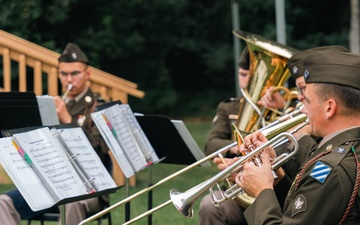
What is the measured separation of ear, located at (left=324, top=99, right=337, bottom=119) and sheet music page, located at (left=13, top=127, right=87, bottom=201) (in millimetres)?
1522

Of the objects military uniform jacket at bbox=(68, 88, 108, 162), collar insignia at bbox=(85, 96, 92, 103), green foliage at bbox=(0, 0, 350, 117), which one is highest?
collar insignia at bbox=(85, 96, 92, 103)

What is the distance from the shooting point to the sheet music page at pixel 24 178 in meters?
4.20

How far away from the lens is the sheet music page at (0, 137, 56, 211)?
13.8 ft

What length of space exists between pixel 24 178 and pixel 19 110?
3.97ft

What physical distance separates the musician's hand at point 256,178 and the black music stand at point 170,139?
176 centimetres

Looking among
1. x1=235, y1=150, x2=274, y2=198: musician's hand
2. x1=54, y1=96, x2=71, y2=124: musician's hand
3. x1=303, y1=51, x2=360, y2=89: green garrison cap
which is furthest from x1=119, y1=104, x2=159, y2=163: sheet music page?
x1=303, y1=51, x2=360, y2=89: green garrison cap

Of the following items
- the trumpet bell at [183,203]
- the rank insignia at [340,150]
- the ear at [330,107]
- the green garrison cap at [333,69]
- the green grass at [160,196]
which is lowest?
the green grass at [160,196]

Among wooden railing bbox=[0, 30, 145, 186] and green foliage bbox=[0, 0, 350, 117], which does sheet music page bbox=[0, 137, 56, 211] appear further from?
green foliage bbox=[0, 0, 350, 117]

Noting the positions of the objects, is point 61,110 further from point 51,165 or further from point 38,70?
point 38,70

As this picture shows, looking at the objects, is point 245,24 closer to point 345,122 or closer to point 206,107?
point 206,107

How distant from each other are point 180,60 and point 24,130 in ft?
70.5

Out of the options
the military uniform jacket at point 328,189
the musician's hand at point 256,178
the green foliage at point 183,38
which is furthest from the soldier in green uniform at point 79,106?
the green foliage at point 183,38

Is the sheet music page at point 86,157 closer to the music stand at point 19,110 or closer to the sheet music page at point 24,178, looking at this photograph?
the sheet music page at point 24,178

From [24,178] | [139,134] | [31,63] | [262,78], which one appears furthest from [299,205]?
[31,63]
